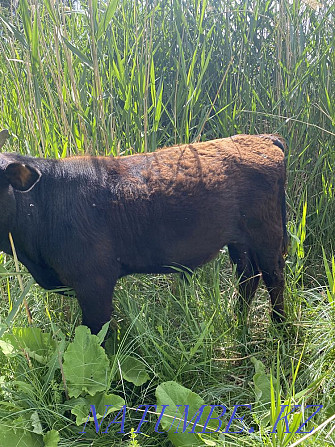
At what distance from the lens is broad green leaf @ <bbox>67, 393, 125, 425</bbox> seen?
2.08m

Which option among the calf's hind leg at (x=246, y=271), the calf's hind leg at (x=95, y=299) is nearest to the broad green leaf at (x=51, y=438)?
the calf's hind leg at (x=95, y=299)

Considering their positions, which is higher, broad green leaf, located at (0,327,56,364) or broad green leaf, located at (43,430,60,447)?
broad green leaf, located at (0,327,56,364)

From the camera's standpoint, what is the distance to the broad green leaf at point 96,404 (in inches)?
81.7

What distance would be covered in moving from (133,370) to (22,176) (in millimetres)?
1105

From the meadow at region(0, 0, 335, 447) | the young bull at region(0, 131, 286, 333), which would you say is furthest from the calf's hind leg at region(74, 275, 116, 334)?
the meadow at region(0, 0, 335, 447)

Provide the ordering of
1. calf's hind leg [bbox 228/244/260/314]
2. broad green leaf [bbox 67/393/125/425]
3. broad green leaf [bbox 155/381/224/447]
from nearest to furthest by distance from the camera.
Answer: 1. broad green leaf [bbox 155/381/224/447]
2. broad green leaf [bbox 67/393/125/425]
3. calf's hind leg [bbox 228/244/260/314]

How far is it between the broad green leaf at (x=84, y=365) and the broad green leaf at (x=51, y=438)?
0.20 m

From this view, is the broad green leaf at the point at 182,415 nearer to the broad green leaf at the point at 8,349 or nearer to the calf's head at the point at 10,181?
the broad green leaf at the point at 8,349

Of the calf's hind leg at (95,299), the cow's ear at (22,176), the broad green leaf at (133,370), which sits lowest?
the broad green leaf at (133,370)

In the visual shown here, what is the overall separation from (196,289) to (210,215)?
2.06 ft

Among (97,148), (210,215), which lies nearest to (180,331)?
(210,215)

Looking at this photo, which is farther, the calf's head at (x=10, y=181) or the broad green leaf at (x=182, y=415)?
the calf's head at (x=10, y=181)

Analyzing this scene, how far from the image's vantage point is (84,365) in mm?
2184

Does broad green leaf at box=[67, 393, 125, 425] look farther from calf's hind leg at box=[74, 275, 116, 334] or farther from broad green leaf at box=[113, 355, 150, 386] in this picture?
calf's hind leg at box=[74, 275, 116, 334]
